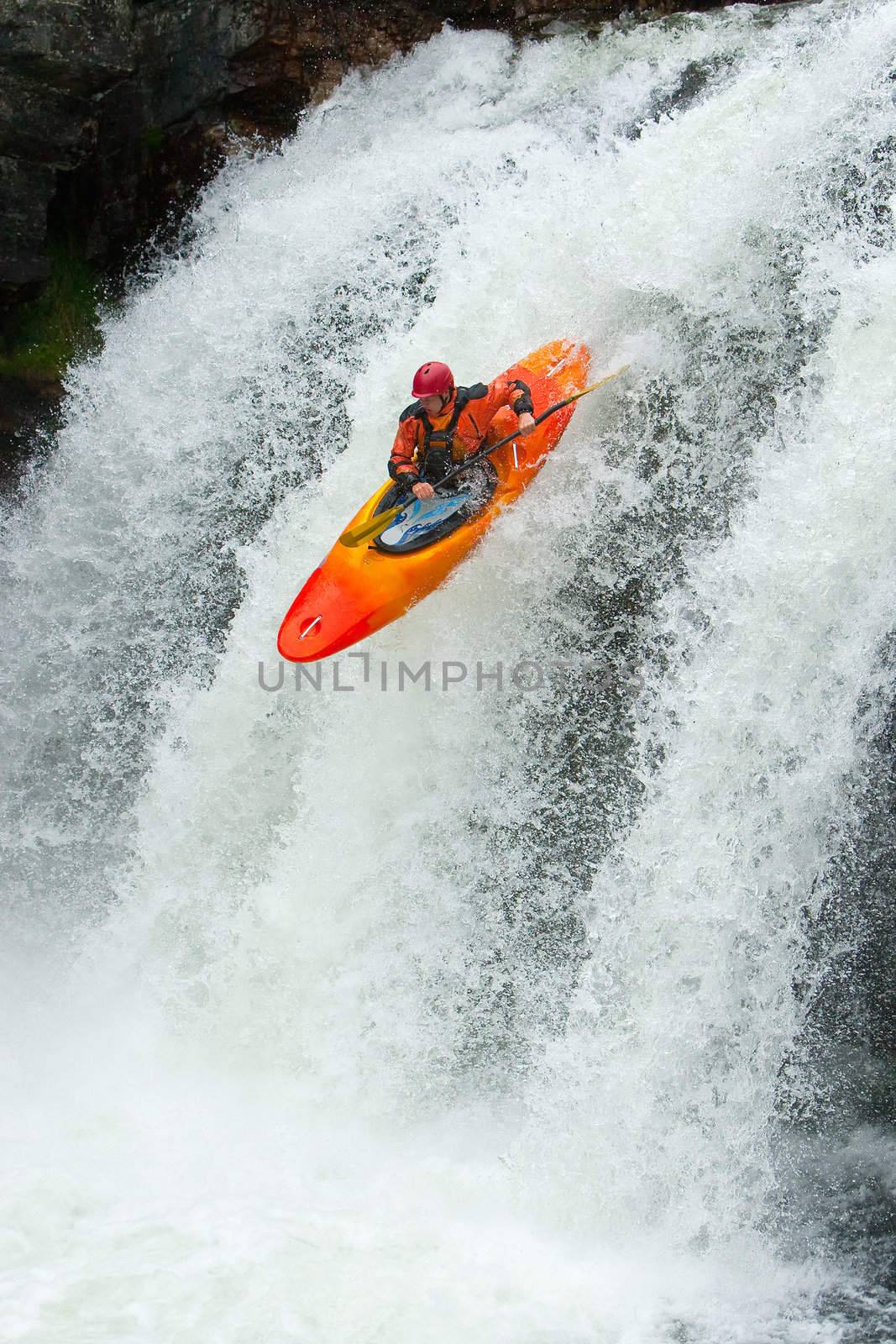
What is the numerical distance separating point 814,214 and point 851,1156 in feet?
13.1

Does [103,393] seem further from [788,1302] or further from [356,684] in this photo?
[788,1302]

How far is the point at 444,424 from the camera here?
493 centimetres

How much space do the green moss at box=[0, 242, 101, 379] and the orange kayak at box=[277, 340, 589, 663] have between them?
→ 7.90 feet

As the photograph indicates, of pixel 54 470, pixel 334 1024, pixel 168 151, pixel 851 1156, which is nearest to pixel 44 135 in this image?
pixel 168 151

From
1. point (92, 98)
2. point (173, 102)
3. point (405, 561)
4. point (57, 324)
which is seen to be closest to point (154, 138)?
point (173, 102)

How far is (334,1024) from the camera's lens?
507 centimetres

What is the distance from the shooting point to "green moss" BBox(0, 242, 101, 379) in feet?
20.8

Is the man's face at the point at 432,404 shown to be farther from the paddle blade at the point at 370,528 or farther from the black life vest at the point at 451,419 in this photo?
the paddle blade at the point at 370,528

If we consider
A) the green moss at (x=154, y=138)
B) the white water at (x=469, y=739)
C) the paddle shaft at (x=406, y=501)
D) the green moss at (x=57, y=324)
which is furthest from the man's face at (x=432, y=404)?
the green moss at (x=154, y=138)

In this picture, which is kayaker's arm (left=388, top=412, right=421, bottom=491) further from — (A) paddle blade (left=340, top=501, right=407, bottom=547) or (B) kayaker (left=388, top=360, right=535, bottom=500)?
(A) paddle blade (left=340, top=501, right=407, bottom=547)

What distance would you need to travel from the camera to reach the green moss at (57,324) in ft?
20.8

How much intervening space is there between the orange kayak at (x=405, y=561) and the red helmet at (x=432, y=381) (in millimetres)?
348

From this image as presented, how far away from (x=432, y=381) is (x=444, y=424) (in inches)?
10.0

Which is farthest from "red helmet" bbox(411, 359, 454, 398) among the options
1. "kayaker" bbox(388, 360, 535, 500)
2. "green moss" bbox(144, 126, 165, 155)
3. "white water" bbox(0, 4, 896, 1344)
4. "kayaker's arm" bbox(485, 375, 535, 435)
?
"green moss" bbox(144, 126, 165, 155)
